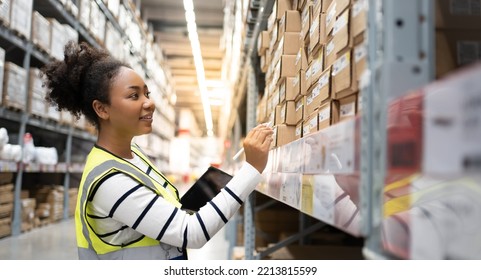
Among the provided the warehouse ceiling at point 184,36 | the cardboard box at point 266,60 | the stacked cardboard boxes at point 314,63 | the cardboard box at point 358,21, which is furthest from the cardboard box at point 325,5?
the warehouse ceiling at point 184,36

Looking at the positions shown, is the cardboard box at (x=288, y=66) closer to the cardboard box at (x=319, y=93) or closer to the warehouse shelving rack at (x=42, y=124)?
the cardboard box at (x=319, y=93)

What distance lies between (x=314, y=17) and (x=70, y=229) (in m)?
4.63

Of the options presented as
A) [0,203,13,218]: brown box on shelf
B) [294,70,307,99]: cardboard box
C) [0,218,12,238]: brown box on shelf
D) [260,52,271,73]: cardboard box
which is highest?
[260,52,271,73]: cardboard box

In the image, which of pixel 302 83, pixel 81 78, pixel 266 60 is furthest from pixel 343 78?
pixel 266 60

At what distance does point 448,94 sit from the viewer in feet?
1.53

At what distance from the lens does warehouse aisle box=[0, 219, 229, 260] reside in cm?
367

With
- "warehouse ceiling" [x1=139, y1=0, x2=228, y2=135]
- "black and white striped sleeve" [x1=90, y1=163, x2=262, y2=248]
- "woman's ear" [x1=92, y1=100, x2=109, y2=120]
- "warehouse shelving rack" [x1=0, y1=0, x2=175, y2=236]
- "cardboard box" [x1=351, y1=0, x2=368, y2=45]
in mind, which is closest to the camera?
"cardboard box" [x1=351, y1=0, x2=368, y2=45]

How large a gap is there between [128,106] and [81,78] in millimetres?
249

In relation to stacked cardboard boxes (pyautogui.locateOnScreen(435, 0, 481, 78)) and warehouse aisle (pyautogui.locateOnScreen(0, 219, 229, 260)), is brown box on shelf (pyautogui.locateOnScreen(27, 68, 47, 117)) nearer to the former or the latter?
warehouse aisle (pyautogui.locateOnScreen(0, 219, 229, 260))

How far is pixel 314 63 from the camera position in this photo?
1415 millimetres

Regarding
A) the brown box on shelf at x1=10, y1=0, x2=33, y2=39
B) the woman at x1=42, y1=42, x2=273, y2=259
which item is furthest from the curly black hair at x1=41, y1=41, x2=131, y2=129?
the brown box on shelf at x1=10, y1=0, x2=33, y2=39

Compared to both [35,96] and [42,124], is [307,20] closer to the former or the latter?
[35,96]

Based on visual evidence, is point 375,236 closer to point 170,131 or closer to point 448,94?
point 448,94

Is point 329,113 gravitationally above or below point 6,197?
above
